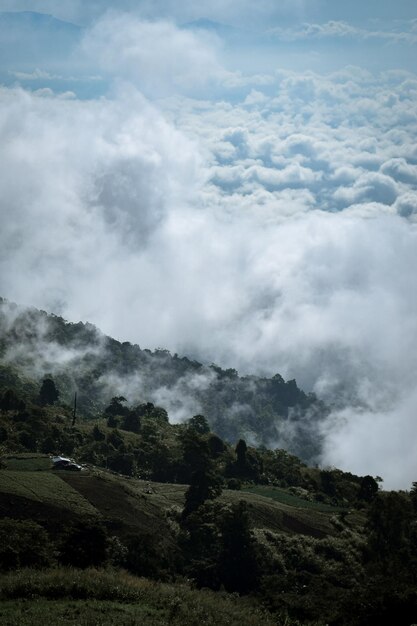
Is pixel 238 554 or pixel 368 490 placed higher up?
pixel 368 490

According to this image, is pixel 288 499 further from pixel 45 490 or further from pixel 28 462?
pixel 45 490

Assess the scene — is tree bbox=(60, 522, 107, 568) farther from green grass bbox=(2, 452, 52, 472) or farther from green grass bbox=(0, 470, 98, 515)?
green grass bbox=(2, 452, 52, 472)

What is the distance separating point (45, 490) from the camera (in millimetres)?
84500

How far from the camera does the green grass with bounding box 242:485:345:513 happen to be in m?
123

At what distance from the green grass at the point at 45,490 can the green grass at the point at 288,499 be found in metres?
49.2

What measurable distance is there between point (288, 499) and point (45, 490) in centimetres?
5830

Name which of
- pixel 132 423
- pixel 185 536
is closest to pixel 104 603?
pixel 185 536

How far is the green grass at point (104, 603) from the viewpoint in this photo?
35562 mm

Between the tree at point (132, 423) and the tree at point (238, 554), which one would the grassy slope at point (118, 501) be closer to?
the tree at point (238, 554)

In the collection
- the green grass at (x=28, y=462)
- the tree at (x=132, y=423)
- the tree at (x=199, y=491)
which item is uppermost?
the tree at (x=132, y=423)

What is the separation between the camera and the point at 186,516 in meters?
95.0

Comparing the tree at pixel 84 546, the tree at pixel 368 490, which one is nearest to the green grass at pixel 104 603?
the tree at pixel 84 546

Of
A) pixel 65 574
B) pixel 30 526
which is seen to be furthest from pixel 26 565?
pixel 30 526

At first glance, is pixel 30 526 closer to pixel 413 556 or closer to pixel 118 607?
pixel 118 607
